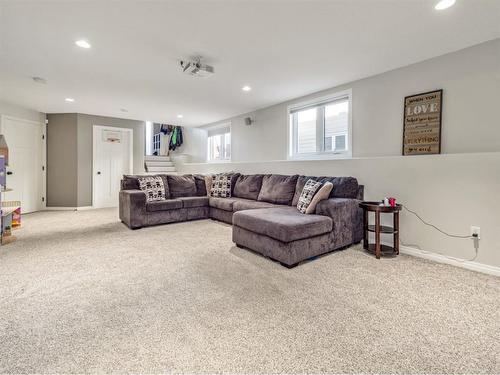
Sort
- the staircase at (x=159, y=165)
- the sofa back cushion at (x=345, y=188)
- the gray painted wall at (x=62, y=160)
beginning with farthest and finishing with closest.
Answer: the staircase at (x=159, y=165)
the gray painted wall at (x=62, y=160)
the sofa back cushion at (x=345, y=188)

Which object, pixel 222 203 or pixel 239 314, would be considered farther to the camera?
pixel 222 203

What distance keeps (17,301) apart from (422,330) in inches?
106

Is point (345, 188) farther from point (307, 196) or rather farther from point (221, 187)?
point (221, 187)

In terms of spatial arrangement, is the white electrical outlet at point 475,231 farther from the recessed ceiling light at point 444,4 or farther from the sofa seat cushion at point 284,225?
the recessed ceiling light at point 444,4

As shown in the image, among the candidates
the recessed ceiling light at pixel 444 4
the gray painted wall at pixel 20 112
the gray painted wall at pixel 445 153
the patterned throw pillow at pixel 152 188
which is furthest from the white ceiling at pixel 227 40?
the patterned throw pillow at pixel 152 188

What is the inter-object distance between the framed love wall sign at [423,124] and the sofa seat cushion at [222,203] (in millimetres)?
2626

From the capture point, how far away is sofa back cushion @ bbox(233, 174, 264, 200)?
458 cm

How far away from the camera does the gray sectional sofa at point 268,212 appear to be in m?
2.52

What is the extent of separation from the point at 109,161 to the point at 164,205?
322 cm

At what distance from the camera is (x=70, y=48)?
2658 mm

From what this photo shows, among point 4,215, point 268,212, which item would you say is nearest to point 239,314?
point 268,212

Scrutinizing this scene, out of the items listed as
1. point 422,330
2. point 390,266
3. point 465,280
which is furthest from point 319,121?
point 422,330

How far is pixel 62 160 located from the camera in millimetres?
5922

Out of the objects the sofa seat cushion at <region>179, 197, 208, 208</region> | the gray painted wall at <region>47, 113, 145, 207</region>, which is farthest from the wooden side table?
the gray painted wall at <region>47, 113, 145, 207</region>
